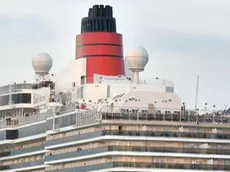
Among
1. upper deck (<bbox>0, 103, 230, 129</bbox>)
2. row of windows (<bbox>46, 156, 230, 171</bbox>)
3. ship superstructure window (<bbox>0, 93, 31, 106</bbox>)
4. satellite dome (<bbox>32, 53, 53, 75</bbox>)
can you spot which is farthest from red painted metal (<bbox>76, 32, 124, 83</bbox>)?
row of windows (<bbox>46, 156, 230, 171</bbox>)

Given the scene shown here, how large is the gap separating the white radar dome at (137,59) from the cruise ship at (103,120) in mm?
86

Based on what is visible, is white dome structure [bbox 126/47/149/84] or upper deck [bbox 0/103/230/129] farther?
white dome structure [bbox 126/47/149/84]

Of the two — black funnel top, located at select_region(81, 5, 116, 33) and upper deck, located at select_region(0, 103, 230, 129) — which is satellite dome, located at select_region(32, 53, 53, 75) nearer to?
black funnel top, located at select_region(81, 5, 116, 33)

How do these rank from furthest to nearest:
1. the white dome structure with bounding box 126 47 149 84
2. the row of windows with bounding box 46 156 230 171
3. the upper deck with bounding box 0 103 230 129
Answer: the white dome structure with bounding box 126 47 149 84
the upper deck with bounding box 0 103 230 129
the row of windows with bounding box 46 156 230 171

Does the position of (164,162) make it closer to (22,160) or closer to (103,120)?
(103,120)

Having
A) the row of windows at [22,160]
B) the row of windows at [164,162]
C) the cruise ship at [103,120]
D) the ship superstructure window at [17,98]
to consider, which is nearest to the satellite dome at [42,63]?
the cruise ship at [103,120]

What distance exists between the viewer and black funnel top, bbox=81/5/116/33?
126 metres

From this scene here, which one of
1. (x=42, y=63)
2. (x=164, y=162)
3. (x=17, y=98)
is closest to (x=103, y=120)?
(x=164, y=162)

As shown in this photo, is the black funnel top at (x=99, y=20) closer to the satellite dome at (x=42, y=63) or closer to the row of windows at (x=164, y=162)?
the satellite dome at (x=42, y=63)

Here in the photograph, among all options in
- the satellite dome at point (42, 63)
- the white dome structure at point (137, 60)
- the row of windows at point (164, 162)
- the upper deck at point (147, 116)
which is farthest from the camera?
the satellite dome at point (42, 63)

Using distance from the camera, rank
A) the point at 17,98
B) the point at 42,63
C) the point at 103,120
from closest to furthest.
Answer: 1. the point at 103,120
2. the point at 42,63
3. the point at 17,98

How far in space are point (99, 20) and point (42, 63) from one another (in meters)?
7.51

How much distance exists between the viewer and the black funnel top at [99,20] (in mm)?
126062

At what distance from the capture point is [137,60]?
119 meters
